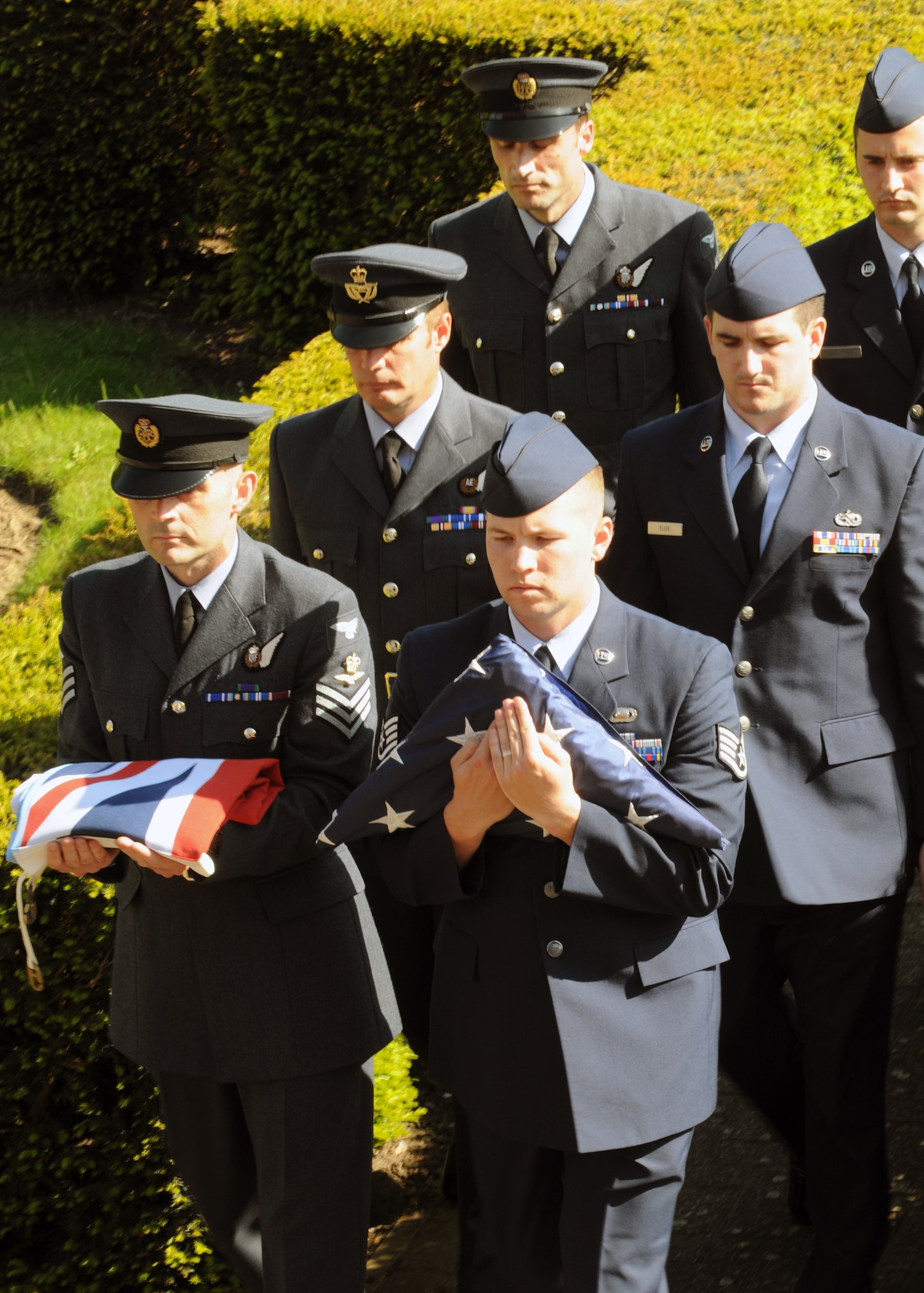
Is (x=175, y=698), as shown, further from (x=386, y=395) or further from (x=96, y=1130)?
(x=96, y=1130)

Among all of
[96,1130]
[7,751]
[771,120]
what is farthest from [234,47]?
[96,1130]

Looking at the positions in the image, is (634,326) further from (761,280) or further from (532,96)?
(761,280)

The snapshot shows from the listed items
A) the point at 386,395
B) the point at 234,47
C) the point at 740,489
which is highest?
the point at 234,47

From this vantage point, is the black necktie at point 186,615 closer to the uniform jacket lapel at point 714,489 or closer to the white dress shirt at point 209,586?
the white dress shirt at point 209,586

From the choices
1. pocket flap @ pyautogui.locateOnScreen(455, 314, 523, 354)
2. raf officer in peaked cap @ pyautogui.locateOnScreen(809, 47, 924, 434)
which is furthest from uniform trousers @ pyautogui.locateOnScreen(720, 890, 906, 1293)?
pocket flap @ pyautogui.locateOnScreen(455, 314, 523, 354)

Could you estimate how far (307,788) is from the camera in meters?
3.24

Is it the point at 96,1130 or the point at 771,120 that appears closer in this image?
the point at 96,1130

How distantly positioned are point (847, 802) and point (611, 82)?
5223 millimetres

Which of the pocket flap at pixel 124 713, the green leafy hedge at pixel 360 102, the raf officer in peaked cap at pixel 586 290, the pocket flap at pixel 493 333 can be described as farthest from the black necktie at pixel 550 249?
the green leafy hedge at pixel 360 102

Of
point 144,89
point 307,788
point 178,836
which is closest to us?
point 178,836

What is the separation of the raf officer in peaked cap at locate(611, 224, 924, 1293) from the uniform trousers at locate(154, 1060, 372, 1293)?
97cm

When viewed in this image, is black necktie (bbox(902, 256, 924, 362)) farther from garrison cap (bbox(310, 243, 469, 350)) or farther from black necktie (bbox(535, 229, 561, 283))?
garrison cap (bbox(310, 243, 469, 350))

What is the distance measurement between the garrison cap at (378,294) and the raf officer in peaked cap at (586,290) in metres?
0.70

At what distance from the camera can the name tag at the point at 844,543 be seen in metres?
3.30
